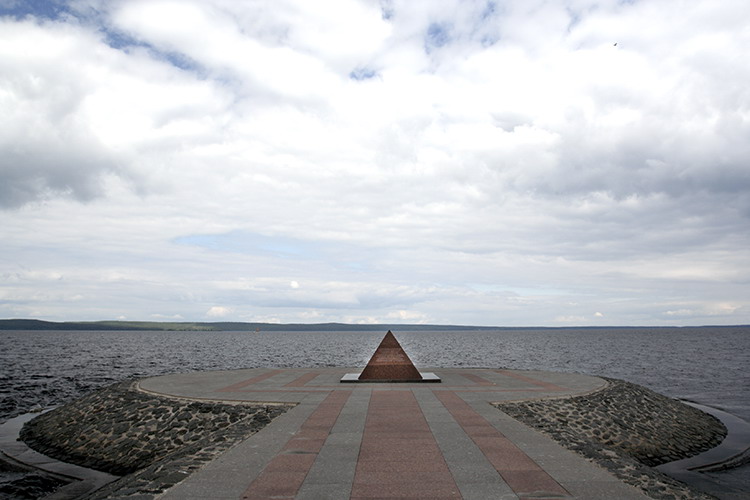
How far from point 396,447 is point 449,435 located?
1.73m

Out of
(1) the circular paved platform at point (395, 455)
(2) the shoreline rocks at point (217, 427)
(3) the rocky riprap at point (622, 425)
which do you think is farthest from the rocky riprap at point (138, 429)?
(3) the rocky riprap at point (622, 425)

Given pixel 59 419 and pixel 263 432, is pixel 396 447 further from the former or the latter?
pixel 59 419

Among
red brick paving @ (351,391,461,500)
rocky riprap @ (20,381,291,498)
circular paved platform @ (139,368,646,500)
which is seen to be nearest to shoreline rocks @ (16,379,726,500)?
rocky riprap @ (20,381,291,498)

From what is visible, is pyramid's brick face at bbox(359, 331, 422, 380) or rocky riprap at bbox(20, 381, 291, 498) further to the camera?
pyramid's brick face at bbox(359, 331, 422, 380)

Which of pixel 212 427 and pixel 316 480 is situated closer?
pixel 316 480

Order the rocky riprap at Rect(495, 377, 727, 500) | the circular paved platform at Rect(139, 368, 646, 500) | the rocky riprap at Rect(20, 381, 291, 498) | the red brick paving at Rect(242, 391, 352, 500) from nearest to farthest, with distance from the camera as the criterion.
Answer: the red brick paving at Rect(242, 391, 352, 500), the circular paved platform at Rect(139, 368, 646, 500), the rocky riprap at Rect(495, 377, 727, 500), the rocky riprap at Rect(20, 381, 291, 498)

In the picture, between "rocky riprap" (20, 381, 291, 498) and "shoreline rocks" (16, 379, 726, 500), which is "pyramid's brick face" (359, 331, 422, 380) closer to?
"shoreline rocks" (16, 379, 726, 500)

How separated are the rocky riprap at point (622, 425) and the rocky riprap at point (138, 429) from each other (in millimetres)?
7551

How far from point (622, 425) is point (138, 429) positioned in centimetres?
1563

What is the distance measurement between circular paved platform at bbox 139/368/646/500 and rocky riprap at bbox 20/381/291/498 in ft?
2.68

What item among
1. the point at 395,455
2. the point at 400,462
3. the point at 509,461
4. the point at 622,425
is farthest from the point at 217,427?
the point at 622,425

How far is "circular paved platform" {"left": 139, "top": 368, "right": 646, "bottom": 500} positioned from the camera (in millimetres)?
8305

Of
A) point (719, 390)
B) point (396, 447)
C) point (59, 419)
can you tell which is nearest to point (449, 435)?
point (396, 447)

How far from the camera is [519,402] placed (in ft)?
55.6
